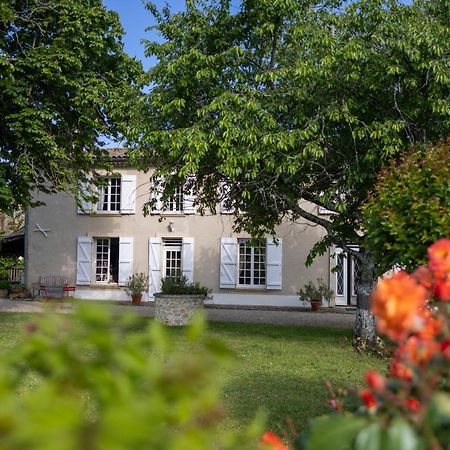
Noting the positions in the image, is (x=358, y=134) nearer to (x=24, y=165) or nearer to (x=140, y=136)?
(x=140, y=136)

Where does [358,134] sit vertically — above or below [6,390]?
above

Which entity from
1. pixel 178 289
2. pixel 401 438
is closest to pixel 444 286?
pixel 401 438

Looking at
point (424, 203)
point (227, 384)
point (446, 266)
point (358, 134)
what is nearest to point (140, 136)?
point (358, 134)

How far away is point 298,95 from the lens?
9852 millimetres

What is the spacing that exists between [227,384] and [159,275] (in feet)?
45.6

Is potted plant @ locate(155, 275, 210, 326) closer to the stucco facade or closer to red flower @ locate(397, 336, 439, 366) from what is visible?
the stucco facade

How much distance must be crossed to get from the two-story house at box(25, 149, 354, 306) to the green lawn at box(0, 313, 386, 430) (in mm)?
6014

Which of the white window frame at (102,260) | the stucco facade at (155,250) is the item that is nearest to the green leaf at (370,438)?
the stucco facade at (155,250)

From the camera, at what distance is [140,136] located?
35.3 ft

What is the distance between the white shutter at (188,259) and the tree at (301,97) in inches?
381

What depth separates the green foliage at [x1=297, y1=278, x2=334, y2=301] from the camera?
19469mm

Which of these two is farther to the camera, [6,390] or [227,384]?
[227,384]

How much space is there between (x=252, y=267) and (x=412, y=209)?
16.4 metres

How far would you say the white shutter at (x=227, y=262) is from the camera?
2045cm
